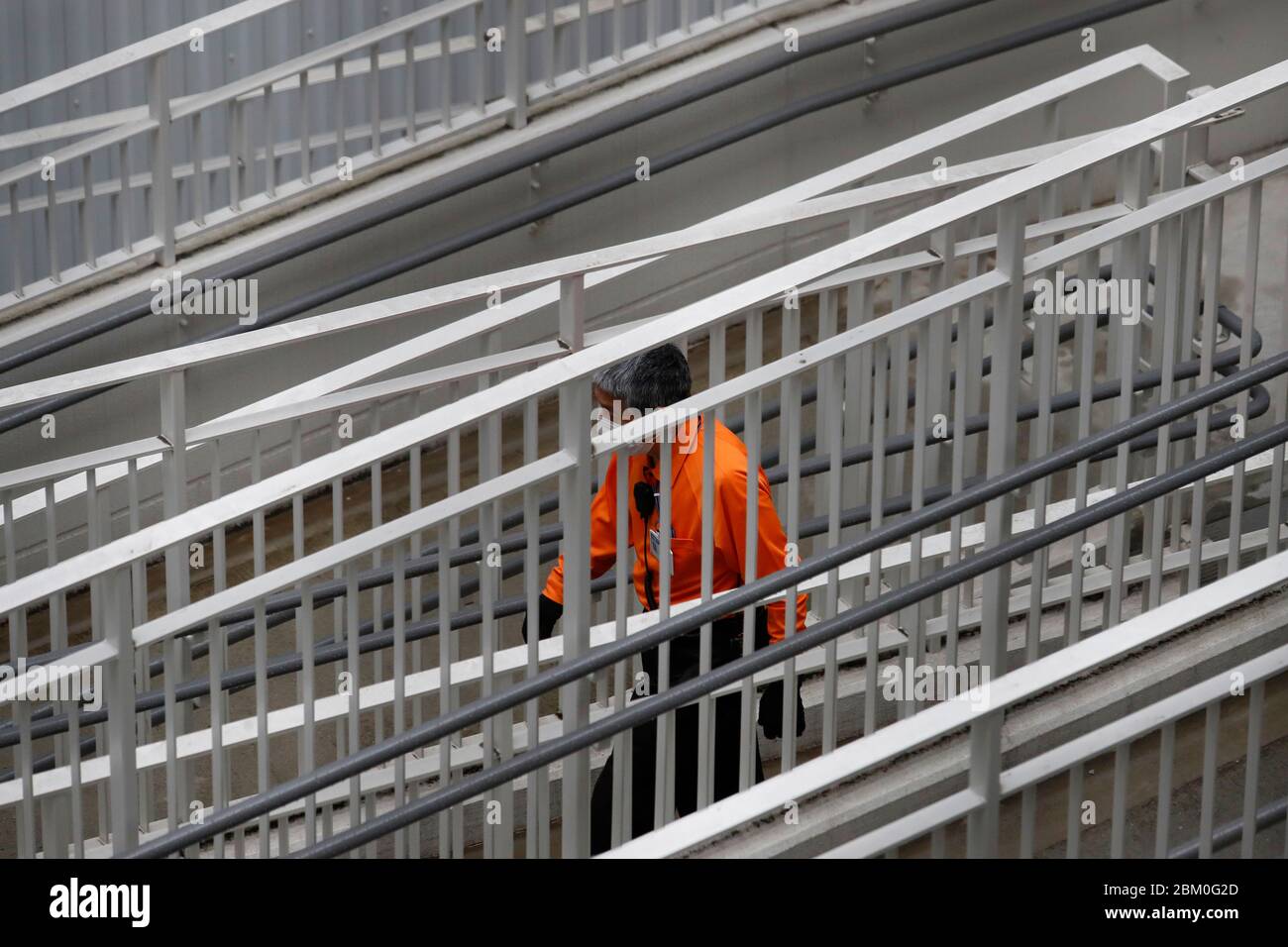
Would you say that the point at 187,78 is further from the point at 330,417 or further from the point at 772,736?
the point at 772,736


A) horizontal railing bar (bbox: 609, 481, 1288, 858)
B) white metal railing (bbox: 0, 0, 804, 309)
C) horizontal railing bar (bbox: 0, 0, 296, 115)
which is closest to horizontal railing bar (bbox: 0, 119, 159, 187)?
white metal railing (bbox: 0, 0, 804, 309)

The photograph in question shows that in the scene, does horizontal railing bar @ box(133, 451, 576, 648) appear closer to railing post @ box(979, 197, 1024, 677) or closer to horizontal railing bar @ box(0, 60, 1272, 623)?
horizontal railing bar @ box(0, 60, 1272, 623)

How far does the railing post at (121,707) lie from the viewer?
4.52 meters


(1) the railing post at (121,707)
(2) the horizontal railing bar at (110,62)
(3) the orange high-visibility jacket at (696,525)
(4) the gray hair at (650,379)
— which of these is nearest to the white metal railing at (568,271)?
(4) the gray hair at (650,379)

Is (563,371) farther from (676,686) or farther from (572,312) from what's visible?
(572,312)

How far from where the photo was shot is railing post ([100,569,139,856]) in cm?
452

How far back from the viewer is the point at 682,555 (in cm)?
557

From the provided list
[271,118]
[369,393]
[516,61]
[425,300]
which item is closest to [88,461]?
[369,393]

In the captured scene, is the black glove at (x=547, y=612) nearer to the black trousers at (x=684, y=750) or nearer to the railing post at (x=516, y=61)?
the black trousers at (x=684, y=750)

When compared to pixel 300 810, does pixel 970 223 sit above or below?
above

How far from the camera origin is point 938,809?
4746 mm

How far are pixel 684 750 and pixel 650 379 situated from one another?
0.94 m
